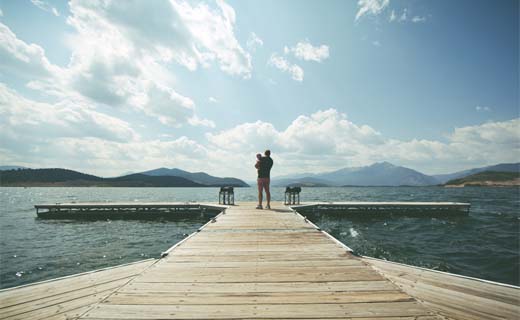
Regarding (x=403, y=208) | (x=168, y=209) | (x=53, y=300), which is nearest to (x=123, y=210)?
(x=168, y=209)

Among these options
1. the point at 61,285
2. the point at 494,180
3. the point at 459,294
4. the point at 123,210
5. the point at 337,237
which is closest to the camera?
the point at 459,294

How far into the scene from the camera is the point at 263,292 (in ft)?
10.2

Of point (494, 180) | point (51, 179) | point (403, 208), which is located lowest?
point (403, 208)

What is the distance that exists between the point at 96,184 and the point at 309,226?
198 meters

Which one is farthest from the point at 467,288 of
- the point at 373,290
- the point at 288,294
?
the point at 288,294

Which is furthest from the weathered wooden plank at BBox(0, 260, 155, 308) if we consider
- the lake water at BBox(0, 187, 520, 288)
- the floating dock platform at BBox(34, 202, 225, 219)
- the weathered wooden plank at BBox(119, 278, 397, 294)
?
the floating dock platform at BBox(34, 202, 225, 219)

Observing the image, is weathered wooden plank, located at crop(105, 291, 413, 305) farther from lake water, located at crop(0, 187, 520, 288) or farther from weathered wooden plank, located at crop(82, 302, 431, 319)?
lake water, located at crop(0, 187, 520, 288)

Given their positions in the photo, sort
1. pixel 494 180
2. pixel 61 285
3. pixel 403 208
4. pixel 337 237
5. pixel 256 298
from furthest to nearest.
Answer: pixel 494 180 → pixel 403 208 → pixel 337 237 → pixel 61 285 → pixel 256 298

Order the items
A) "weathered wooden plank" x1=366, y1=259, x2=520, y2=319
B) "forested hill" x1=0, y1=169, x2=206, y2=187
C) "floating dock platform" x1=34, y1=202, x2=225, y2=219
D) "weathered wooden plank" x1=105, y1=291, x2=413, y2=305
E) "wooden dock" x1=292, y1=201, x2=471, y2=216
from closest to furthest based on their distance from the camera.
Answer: "weathered wooden plank" x1=105, y1=291, x2=413, y2=305
"weathered wooden plank" x1=366, y1=259, x2=520, y2=319
"floating dock platform" x1=34, y1=202, x2=225, y2=219
"wooden dock" x1=292, y1=201, x2=471, y2=216
"forested hill" x1=0, y1=169, x2=206, y2=187

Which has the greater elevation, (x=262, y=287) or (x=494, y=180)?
(x=494, y=180)

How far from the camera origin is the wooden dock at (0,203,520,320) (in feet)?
8.79

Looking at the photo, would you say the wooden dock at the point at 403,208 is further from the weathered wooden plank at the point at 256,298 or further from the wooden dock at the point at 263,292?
the weathered wooden plank at the point at 256,298

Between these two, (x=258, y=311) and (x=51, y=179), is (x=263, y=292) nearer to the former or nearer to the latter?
(x=258, y=311)

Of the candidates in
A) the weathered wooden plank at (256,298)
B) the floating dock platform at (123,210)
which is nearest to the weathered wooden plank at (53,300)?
the weathered wooden plank at (256,298)
